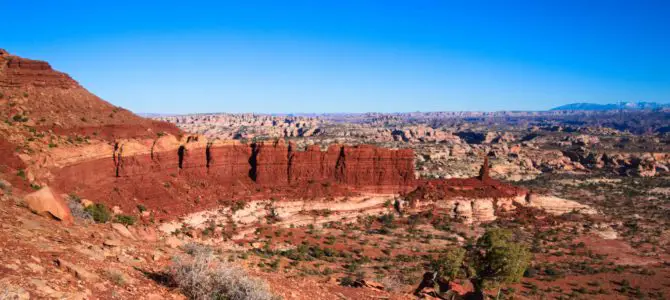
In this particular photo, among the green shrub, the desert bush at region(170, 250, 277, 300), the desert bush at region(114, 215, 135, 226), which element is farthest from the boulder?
the desert bush at region(114, 215, 135, 226)

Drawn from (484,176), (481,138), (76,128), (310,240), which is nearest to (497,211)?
(484,176)

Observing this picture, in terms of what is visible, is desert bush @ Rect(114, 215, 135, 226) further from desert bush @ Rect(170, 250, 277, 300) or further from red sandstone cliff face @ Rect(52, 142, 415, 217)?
desert bush @ Rect(170, 250, 277, 300)

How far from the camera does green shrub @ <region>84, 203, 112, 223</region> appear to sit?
21.2 meters

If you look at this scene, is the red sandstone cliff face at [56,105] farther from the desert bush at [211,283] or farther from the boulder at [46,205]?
the desert bush at [211,283]

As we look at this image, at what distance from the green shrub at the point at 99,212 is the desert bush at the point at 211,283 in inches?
532

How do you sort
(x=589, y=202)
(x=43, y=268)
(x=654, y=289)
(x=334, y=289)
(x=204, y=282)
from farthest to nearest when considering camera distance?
(x=589, y=202) < (x=654, y=289) < (x=334, y=289) < (x=204, y=282) < (x=43, y=268)

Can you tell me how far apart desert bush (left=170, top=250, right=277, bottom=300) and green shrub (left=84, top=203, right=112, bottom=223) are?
13518 mm

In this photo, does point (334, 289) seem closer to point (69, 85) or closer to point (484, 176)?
point (69, 85)

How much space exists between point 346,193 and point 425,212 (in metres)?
8.50

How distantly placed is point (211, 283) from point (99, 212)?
16138mm

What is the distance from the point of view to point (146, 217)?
27969mm

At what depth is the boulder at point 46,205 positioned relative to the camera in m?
13.2

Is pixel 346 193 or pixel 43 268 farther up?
pixel 43 268

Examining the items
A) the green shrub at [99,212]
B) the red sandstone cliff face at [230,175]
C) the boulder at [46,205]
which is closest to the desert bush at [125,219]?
the green shrub at [99,212]
